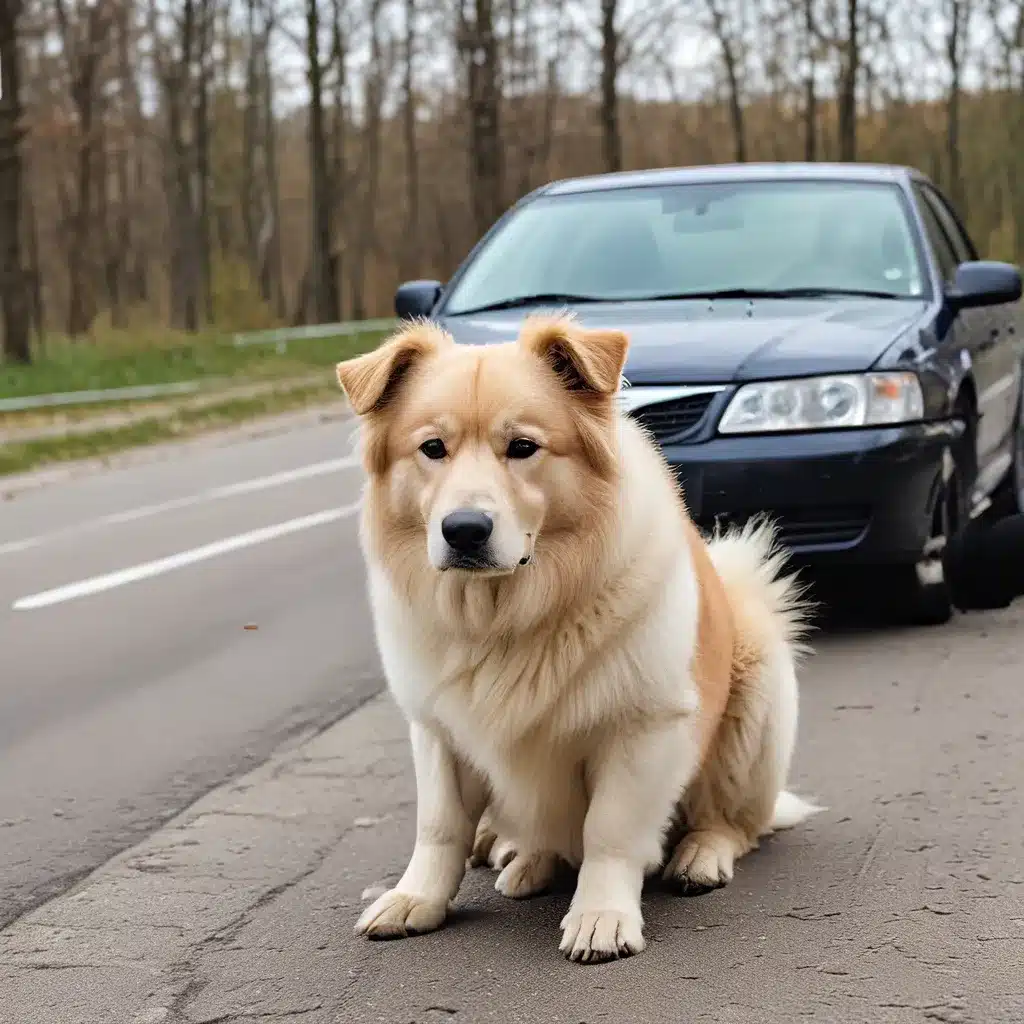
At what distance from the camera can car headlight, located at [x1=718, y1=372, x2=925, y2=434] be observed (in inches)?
275

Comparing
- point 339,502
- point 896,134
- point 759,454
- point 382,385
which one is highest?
point 896,134

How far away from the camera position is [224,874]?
15.1ft

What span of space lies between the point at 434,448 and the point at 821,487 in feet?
11.1

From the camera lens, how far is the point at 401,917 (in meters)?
3.97

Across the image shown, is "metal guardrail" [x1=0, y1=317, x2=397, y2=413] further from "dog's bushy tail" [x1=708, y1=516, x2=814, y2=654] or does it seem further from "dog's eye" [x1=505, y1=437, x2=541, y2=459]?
"dog's eye" [x1=505, y1=437, x2=541, y2=459]

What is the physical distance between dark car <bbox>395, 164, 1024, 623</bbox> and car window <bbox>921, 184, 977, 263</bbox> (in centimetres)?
3

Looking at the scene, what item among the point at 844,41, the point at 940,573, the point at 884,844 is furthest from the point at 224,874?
the point at 844,41

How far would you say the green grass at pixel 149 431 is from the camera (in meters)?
16.2

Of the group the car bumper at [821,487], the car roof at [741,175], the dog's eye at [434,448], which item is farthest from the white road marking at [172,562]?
the dog's eye at [434,448]

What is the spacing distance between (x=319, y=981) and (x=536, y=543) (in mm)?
1081

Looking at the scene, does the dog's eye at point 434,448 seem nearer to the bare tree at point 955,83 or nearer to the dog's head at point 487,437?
the dog's head at point 487,437

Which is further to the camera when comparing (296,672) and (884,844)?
(296,672)

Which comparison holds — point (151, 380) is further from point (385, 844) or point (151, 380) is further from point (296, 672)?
point (385, 844)

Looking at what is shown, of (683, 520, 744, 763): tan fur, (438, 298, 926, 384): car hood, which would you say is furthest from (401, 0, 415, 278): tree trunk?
(683, 520, 744, 763): tan fur
